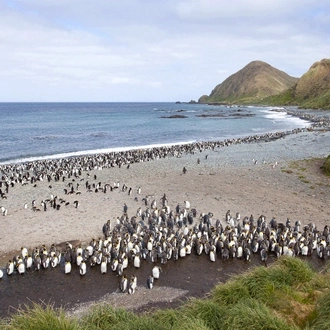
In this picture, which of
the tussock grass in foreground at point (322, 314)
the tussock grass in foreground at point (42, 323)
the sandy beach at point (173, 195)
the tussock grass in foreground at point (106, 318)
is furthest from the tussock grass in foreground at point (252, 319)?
the sandy beach at point (173, 195)

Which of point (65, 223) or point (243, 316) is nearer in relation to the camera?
point (243, 316)

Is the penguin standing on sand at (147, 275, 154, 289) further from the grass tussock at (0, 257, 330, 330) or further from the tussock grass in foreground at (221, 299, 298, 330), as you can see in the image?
the tussock grass in foreground at (221, 299, 298, 330)

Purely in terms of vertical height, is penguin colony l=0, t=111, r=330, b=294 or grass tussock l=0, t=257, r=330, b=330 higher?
grass tussock l=0, t=257, r=330, b=330

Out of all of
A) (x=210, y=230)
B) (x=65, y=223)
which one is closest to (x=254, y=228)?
(x=210, y=230)

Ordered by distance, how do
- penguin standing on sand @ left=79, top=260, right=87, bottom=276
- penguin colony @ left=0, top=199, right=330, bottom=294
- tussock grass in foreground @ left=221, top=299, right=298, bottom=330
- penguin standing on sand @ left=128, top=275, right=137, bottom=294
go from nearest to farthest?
tussock grass in foreground @ left=221, top=299, right=298, bottom=330 → penguin standing on sand @ left=128, top=275, right=137, bottom=294 → penguin standing on sand @ left=79, top=260, right=87, bottom=276 → penguin colony @ left=0, top=199, right=330, bottom=294

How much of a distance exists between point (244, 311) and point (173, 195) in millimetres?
15317

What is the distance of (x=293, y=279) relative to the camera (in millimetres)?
9945

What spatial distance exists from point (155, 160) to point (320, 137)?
2883 centimetres

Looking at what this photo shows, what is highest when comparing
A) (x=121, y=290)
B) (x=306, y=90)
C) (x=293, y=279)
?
(x=306, y=90)

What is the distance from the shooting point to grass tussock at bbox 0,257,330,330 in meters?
6.98

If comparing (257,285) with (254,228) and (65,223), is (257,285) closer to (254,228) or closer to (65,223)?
(254,228)

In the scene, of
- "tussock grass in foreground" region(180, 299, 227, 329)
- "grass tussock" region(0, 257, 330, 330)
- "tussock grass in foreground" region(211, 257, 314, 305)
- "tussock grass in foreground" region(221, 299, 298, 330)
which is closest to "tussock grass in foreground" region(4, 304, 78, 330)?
"grass tussock" region(0, 257, 330, 330)

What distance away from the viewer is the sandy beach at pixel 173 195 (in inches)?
670

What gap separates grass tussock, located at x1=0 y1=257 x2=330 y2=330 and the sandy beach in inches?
297
